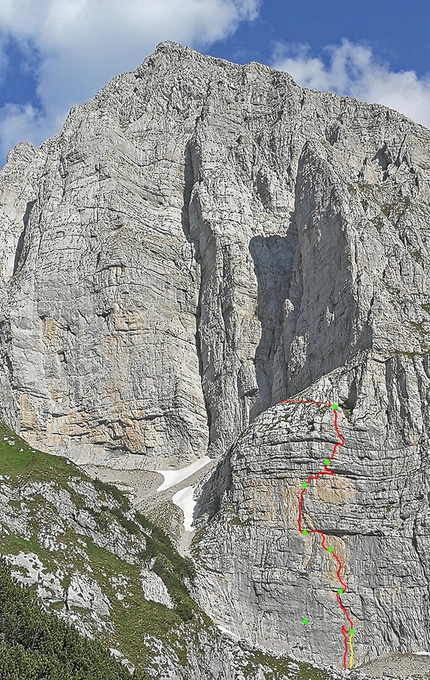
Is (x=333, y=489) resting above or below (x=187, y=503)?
above

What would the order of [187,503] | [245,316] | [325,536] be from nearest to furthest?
[325,536]
[187,503]
[245,316]

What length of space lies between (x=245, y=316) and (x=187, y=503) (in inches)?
918

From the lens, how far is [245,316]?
80.6 m

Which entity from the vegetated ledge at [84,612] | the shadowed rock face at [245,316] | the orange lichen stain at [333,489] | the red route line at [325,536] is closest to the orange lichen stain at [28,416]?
the shadowed rock face at [245,316]

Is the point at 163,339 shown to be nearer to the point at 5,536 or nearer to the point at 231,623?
the point at 231,623

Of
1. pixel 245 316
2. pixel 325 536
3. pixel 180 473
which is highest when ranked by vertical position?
pixel 245 316

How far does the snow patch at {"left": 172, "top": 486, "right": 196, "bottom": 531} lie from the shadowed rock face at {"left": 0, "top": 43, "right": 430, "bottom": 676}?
199 centimetres

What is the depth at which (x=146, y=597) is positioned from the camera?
4097 centimetres

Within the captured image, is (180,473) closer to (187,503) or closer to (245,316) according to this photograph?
(187,503)

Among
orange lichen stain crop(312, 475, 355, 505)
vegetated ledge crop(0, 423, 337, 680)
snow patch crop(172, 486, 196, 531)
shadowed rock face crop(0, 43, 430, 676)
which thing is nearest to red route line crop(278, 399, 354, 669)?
orange lichen stain crop(312, 475, 355, 505)

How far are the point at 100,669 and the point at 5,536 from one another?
42.2ft

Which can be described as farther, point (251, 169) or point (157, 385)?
point (251, 169)

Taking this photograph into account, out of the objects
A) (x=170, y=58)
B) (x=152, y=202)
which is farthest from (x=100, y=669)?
(x=170, y=58)

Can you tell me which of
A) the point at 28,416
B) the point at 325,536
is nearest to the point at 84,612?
the point at 325,536
